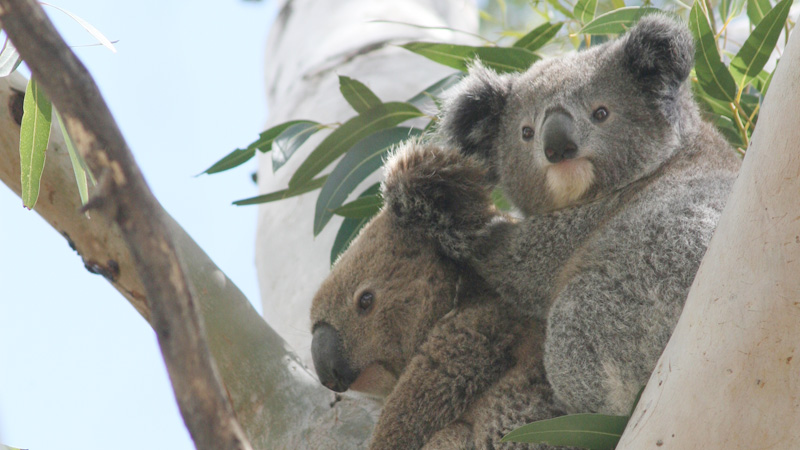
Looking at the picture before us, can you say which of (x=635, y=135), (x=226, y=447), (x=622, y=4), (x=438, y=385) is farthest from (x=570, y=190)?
(x=226, y=447)

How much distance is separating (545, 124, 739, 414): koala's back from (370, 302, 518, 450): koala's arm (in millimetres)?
187

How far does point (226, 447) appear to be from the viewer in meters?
0.92

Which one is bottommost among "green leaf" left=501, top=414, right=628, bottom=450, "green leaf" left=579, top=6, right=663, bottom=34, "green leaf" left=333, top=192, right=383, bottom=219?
"green leaf" left=501, top=414, right=628, bottom=450

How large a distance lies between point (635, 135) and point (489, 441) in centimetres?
109

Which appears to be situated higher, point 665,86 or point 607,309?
point 665,86

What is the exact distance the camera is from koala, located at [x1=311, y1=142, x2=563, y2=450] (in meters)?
1.87

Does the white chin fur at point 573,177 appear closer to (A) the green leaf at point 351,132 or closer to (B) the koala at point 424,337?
(B) the koala at point 424,337

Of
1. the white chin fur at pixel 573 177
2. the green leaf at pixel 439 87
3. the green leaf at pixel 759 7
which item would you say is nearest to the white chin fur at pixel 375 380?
the white chin fur at pixel 573 177

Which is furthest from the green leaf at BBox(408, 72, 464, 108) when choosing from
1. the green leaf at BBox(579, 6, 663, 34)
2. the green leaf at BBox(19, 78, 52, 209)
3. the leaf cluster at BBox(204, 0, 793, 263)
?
the green leaf at BBox(19, 78, 52, 209)

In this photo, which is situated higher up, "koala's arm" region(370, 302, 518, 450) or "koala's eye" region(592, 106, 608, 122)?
"koala's eye" region(592, 106, 608, 122)

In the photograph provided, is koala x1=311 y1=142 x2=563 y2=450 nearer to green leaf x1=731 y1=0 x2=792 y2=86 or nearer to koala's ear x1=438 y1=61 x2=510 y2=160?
koala's ear x1=438 y1=61 x2=510 y2=160

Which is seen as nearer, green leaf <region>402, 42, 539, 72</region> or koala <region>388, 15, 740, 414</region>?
koala <region>388, 15, 740, 414</region>

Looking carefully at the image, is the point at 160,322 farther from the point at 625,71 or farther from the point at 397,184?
the point at 625,71

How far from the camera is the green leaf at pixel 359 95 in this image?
113 inches
